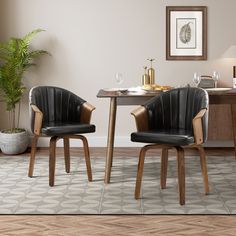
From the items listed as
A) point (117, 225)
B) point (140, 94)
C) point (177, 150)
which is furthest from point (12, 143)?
point (117, 225)

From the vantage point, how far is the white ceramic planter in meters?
5.82

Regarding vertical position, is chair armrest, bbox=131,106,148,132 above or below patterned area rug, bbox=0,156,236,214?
above

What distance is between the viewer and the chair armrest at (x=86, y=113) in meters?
4.78

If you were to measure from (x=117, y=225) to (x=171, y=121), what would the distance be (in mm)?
1239

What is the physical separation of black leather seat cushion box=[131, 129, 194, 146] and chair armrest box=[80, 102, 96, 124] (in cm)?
72

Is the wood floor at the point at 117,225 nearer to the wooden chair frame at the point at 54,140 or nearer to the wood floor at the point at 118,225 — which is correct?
the wood floor at the point at 118,225

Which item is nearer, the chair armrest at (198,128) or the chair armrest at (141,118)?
the chair armrest at (198,128)

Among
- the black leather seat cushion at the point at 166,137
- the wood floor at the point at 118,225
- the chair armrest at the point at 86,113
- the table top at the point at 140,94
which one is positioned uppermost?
the table top at the point at 140,94

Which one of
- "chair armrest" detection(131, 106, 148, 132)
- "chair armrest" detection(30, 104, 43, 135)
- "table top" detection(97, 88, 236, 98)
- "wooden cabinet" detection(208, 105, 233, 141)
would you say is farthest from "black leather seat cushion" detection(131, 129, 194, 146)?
"wooden cabinet" detection(208, 105, 233, 141)

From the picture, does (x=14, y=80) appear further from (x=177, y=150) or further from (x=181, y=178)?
(x=181, y=178)

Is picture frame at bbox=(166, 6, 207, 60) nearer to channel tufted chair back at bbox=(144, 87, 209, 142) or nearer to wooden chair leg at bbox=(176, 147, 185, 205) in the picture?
channel tufted chair back at bbox=(144, 87, 209, 142)

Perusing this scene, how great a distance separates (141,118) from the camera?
4312 millimetres

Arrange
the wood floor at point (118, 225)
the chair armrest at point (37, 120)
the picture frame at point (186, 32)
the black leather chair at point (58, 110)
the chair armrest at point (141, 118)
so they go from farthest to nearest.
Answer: the picture frame at point (186, 32) < the black leather chair at point (58, 110) < the chair armrest at point (37, 120) < the chair armrest at point (141, 118) < the wood floor at point (118, 225)

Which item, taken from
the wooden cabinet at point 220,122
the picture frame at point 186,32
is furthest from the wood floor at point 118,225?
the picture frame at point 186,32
